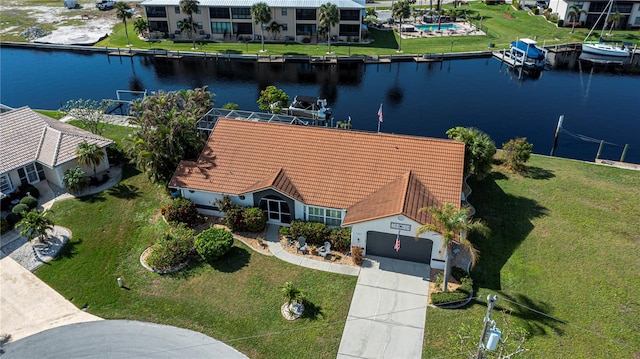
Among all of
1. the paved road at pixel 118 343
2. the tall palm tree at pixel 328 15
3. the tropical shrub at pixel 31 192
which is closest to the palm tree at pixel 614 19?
the tall palm tree at pixel 328 15

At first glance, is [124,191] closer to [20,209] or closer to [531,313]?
[20,209]

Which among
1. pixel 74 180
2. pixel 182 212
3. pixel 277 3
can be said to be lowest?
pixel 182 212

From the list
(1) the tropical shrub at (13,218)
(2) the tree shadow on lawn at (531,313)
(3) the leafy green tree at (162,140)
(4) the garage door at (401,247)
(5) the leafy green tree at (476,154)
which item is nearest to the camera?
(2) the tree shadow on lawn at (531,313)

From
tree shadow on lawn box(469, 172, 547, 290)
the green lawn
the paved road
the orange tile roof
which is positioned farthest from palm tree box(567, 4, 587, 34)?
the paved road

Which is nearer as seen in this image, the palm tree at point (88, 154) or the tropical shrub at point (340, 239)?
the tropical shrub at point (340, 239)

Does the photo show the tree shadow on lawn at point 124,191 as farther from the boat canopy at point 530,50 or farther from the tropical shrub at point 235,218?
the boat canopy at point 530,50

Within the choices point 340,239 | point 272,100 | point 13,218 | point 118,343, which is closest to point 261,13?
point 272,100
